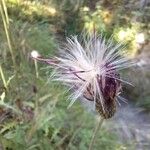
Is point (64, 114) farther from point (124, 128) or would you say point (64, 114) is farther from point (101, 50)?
point (101, 50)

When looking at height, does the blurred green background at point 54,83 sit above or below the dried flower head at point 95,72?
below

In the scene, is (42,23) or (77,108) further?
(42,23)

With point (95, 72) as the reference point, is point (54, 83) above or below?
below

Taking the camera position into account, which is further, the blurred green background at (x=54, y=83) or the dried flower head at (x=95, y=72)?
the blurred green background at (x=54, y=83)

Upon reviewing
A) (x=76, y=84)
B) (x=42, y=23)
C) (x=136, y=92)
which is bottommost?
(x=136, y=92)

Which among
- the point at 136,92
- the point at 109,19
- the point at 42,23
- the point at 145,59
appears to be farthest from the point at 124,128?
the point at 109,19
